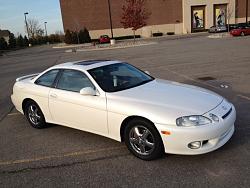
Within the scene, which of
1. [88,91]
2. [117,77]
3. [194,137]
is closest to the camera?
[194,137]

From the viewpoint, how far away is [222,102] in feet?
14.8

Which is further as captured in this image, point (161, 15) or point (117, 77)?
point (161, 15)

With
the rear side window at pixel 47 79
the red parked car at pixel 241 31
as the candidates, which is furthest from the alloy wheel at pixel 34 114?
the red parked car at pixel 241 31

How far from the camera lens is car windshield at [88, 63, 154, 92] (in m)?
4.91

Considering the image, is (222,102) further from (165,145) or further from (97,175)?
(97,175)

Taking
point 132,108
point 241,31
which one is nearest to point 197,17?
point 241,31

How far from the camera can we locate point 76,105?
4.97 m

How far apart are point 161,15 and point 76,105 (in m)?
62.8

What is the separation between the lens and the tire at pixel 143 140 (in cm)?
408

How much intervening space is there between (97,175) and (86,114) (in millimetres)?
1209

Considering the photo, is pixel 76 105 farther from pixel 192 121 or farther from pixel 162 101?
pixel 192 121

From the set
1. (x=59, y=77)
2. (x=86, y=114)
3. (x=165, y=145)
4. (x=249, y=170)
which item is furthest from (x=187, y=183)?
(x=59, y=77)

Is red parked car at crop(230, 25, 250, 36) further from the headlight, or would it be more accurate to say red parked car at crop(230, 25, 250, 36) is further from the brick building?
the headlight

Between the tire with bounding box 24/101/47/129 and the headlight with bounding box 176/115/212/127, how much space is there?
3081 mm
